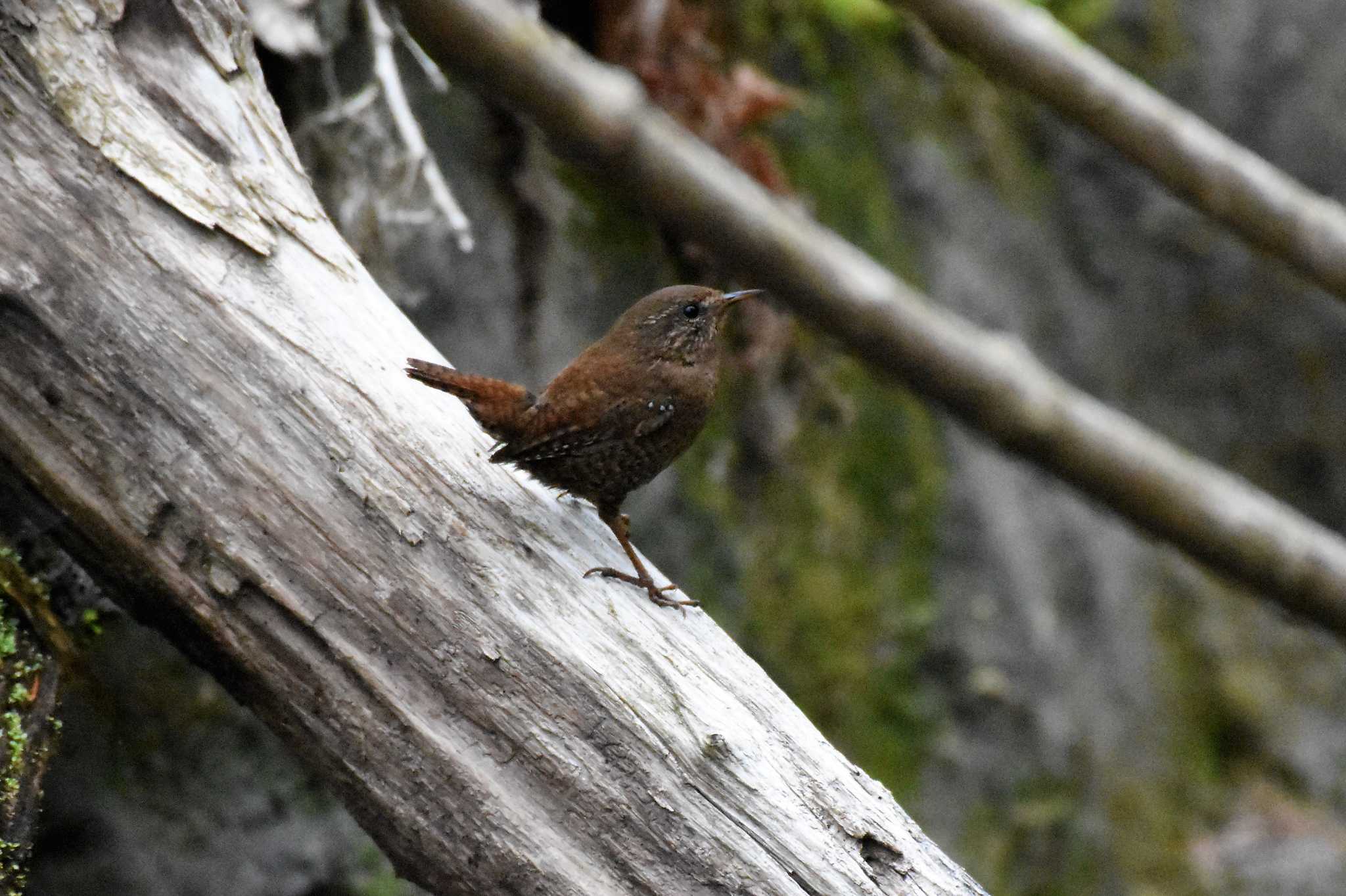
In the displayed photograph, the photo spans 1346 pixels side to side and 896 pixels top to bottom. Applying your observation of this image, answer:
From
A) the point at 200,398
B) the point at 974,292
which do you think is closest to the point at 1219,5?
the point at 974,292

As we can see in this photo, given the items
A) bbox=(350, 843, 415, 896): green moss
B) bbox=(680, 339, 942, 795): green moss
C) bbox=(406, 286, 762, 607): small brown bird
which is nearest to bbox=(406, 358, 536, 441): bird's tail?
bbox=(406, 286, 762, 607): small brown bird

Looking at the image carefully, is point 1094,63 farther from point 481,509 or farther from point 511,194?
point 481,509

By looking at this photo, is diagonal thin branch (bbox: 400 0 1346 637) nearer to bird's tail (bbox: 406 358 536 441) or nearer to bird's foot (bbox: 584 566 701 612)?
bird's tail (bbox: 406 358 536 441)

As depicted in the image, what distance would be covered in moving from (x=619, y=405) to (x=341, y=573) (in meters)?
0.74

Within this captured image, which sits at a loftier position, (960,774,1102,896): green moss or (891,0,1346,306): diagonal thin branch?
(891,0,1346,306): diagonal thin branch

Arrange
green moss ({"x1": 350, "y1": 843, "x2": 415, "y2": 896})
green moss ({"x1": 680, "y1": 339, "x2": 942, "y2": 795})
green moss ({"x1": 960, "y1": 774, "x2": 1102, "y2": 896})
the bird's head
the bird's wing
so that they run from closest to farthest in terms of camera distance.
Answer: the bird's wing, the bird's head, green moss ({"x1": 350, "y1": 843, "x2": 415, "y2": 896}), green moss ({"x1": 680, "y1": 339, "x2": 942, "y2": 795}), green moss ({"x1": 960, "y1": 774, "x2": 1102, "y2": 896})

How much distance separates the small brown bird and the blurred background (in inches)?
33.6

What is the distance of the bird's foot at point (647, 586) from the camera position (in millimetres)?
2330

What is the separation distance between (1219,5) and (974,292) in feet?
7.68

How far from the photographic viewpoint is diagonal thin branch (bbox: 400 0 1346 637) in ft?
10.9

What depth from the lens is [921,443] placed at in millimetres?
4898

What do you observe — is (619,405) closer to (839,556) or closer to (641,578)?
(641,578)

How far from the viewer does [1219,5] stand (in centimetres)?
621

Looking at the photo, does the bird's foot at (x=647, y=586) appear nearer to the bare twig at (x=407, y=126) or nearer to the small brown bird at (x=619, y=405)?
the small brown bird at (x=619, y=405)
